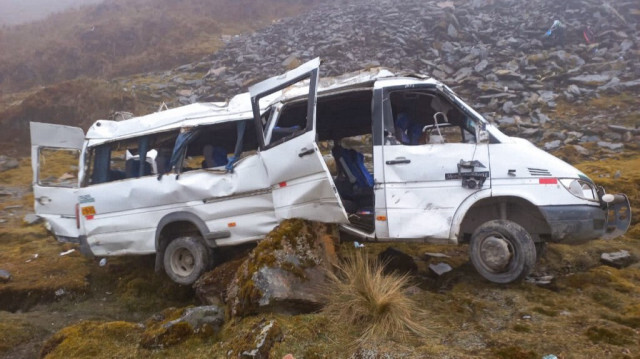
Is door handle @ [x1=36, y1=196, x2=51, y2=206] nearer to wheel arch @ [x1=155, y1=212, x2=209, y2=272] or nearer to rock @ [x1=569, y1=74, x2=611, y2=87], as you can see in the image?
wheel arch @ [x1=155, y1=212, x2=209, y2=272]

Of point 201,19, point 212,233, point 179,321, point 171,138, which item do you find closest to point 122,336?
point 179,321

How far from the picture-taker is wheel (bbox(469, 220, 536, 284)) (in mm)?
4441

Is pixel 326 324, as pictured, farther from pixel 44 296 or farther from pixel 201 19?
pixel 201 19

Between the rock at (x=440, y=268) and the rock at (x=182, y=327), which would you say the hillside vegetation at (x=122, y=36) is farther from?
the rock at (x=182, y=327)

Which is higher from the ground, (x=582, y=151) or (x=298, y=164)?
(x=582, y=151)

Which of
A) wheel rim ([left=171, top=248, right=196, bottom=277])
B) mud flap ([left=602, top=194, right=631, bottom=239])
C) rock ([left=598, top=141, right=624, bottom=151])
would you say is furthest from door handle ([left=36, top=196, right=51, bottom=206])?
rock ([left=598, top=141, right=624, bottom=151])

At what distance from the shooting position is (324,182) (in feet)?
15.9

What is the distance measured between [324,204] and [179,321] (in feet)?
6.36

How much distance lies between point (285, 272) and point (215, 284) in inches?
48.7

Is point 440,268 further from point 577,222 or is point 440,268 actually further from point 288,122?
point 288,122

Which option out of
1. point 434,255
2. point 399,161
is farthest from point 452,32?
point 399,161

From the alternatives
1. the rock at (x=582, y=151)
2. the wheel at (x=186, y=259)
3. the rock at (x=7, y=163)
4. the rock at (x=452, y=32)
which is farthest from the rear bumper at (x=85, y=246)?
the rock at (x=452, y=32)

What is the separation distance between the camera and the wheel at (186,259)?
5820 mm

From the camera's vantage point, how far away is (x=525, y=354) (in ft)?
10.4
